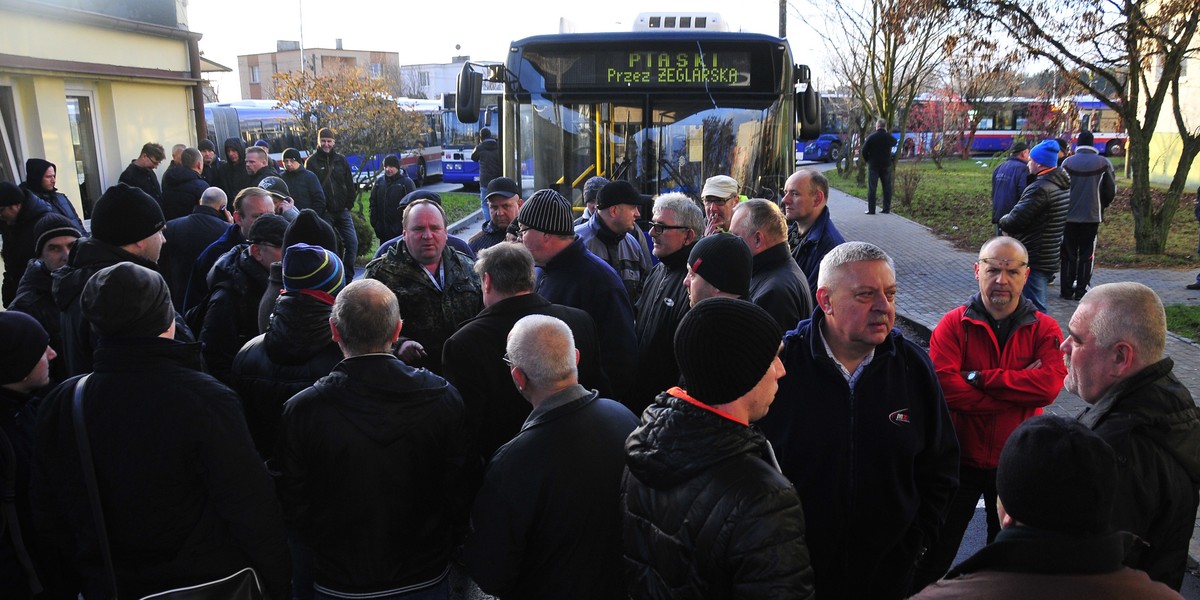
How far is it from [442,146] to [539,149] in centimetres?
2821

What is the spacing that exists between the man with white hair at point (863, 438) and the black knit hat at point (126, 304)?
225 cm

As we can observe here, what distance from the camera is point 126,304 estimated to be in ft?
9.27

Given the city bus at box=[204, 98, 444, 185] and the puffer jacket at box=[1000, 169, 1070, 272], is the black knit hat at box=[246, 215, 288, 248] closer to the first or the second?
the puffer jacket at box=[1000, 169, 1070, 272]

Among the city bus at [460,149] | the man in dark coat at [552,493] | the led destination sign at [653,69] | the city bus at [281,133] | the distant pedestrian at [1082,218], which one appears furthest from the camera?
the city bus at [460,149]

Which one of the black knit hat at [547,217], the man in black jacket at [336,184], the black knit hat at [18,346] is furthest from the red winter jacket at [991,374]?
the man in black jacket at [336,184]

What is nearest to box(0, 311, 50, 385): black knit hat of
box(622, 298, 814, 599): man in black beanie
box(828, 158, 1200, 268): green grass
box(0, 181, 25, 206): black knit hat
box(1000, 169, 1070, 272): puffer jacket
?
box(622, 298, 814, 599): man in black beanie

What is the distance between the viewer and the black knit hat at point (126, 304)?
2809mm

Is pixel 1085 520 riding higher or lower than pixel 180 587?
higher

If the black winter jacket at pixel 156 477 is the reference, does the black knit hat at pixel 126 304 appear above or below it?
above

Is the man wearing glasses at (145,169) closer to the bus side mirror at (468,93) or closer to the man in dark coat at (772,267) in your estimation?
the bus side mirror at (468,93)

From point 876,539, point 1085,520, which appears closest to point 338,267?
point 876,539

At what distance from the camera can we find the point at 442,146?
35531 millimetres

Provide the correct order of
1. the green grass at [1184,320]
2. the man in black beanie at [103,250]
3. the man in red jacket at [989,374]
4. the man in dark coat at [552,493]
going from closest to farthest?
the man in dark coat at [552,493]
the man in red jacket at [989,374]
the man in black beanie at [103,250]
the green grass at [1184,320]

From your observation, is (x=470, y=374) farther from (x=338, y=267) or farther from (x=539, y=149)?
(x=539, y=149)
